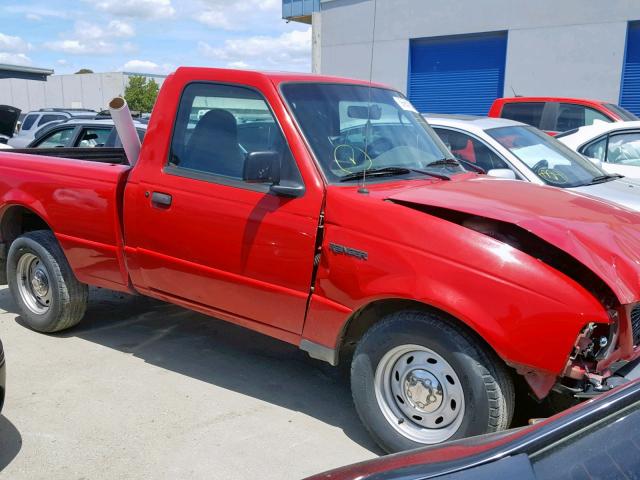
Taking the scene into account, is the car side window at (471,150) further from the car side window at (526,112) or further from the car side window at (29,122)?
the car side window at (29,122)

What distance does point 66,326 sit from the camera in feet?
17.3

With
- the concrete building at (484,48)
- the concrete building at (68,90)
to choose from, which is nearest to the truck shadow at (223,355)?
the concrete building at (484,48)

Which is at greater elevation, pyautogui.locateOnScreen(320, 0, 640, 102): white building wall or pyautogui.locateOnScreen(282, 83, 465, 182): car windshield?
pyautogui.locateOnScreen(320, 0, 640, 102): white building wall

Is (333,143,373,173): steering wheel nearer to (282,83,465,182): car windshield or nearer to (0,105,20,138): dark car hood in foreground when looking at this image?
(282,83,465,182): car windshield

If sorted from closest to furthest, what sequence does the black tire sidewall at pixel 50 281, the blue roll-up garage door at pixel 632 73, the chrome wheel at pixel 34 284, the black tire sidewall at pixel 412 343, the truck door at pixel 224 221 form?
the black tire sidewall at pixel 412 343
the truck door at pixel 224 221
the black tire sidewall at pixel 50 281
the chrome wheel at pixel 34 284
the blue roll-up garage door at pixel 632 73

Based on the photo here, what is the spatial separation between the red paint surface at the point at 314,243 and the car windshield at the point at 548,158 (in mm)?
2144

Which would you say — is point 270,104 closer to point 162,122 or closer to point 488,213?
point 162,122

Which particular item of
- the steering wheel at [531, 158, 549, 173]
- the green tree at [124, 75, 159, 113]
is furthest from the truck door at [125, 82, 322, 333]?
the green tree at [124, 75, 159, 113]

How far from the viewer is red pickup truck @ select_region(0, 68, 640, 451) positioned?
120 inches

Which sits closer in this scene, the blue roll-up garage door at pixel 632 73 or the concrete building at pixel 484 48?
the blue roll-up garage door at pixel 632 73

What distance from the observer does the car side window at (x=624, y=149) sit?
7.86 metres

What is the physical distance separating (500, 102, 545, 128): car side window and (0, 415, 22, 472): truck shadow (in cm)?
935

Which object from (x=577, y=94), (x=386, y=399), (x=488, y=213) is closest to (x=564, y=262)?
(x=488, y=213)

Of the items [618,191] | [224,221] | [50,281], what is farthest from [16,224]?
[618,191]
